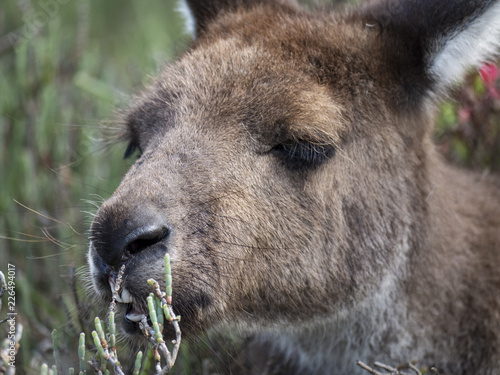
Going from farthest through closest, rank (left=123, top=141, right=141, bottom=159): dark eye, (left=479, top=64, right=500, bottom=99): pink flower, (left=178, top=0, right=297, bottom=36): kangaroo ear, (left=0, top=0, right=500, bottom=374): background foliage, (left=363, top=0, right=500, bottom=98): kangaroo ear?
(left=0, top=0, right=500, bottom=374): background foliage
(left=479, top=64, right=500, bottom=99): pink flower
(left=178, top=0, right=297, bottom=36): kangaroo ear
(left=123, top=141, right=141, bottom=159): dark eye
(left=363, top=0, right=500, bottom=98): kangaroo ear

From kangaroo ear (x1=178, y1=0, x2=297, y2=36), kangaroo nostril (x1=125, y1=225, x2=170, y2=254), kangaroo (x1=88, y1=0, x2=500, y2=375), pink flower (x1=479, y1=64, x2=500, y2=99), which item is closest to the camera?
kangaroo nostril (x1=125, y1=225, x2=170, y2=254)

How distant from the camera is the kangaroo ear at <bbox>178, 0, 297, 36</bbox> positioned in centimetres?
443

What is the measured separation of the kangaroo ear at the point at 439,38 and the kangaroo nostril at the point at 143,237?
1.71m

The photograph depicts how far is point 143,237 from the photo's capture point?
9.70ft

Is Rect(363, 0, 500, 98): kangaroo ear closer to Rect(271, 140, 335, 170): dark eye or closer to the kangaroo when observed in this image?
the kangaroo

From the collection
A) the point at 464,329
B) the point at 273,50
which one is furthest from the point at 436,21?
the point at 464,329

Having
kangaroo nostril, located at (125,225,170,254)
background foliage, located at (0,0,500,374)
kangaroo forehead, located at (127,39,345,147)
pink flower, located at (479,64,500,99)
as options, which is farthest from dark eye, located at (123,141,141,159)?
pink flower, located at (479,64,500,99)

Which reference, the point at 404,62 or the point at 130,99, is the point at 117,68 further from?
the point at 404,62

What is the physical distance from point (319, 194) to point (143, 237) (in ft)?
3.62

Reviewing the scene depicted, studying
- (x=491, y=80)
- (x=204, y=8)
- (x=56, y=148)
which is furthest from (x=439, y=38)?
(x=56, y=148)

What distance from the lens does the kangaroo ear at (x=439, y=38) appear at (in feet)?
11.3

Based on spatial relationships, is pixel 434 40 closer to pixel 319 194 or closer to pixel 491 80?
pixel 319 194

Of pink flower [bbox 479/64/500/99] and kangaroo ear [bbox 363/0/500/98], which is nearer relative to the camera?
kangaroo ear [bbox 363/0/500/98]

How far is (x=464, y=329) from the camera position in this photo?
3.85 m
